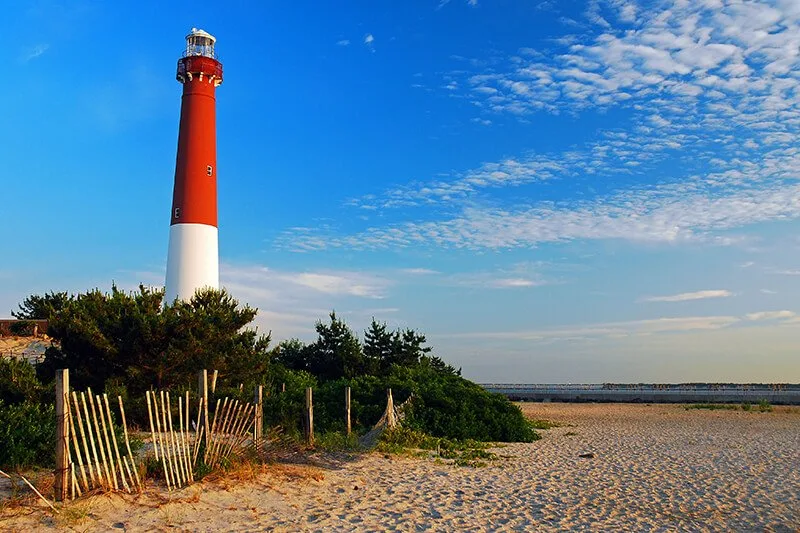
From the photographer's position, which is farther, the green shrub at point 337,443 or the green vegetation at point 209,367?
the green vegetation at point 209,367

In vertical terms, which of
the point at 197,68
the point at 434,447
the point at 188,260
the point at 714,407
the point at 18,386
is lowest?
the point at 714,407

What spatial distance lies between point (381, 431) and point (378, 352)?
1276cm

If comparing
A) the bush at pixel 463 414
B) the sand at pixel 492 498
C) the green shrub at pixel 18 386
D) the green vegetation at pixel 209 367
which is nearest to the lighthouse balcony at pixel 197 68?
the green vegetation at pixel 209 367

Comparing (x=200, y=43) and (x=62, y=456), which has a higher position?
(x=200, y=43)

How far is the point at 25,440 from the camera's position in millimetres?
10992

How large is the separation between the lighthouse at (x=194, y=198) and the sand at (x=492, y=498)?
15.4 meters

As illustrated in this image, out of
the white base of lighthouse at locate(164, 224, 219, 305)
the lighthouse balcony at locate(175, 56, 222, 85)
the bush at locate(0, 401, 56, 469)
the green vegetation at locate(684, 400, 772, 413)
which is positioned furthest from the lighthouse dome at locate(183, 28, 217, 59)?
the green vegetation at locate(684, 400, 772, 413)

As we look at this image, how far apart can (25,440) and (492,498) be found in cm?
764

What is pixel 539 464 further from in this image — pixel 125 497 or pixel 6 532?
pixel 6 532

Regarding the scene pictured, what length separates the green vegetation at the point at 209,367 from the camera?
54.1 ft

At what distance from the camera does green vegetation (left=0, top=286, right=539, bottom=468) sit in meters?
16.5

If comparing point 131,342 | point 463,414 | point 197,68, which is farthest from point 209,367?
point 197,68

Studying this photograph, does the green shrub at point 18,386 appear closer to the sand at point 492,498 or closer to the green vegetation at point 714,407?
the sand at point 492,498

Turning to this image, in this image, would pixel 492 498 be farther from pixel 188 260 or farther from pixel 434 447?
pixel 188 260
